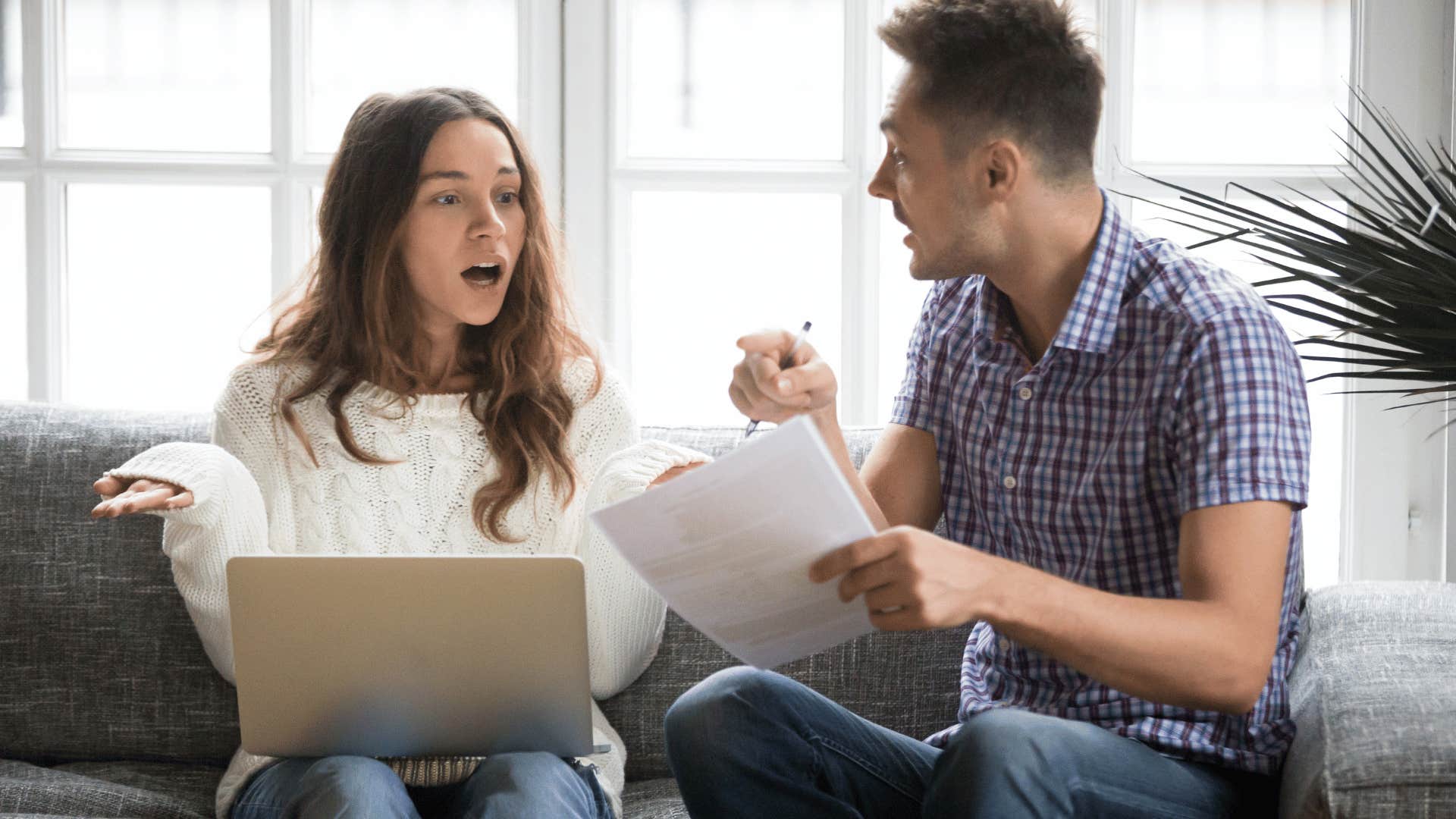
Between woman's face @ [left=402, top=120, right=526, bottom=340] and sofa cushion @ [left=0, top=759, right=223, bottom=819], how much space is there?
68 cm

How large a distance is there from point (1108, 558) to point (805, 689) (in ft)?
1.10

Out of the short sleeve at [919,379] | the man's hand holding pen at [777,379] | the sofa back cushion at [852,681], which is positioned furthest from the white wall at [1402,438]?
the man's hand holding pen at [777,379]

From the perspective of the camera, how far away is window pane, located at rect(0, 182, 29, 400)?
232 centimetres

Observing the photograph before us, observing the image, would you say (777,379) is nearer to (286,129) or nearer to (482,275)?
(482,275)

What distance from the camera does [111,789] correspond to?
156 centimetres

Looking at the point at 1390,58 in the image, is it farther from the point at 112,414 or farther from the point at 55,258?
the point at 55,258

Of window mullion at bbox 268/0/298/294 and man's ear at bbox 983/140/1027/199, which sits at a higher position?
window mullion at bbox 268/0/298/294

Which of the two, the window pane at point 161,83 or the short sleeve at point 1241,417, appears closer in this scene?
the short sleeve at point 1241,417

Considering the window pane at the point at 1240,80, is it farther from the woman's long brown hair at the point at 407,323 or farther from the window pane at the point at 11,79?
the window pane at the point at 11,79

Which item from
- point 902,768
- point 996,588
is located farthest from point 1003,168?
point 902,768

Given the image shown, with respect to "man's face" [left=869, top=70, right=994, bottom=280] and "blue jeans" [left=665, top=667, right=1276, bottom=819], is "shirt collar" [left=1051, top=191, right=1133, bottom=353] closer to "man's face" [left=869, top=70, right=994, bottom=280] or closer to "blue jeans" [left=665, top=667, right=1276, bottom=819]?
"man's face" [left=869, top=70, right=994, bottom=280]

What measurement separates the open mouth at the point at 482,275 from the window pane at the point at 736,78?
0.63 metres

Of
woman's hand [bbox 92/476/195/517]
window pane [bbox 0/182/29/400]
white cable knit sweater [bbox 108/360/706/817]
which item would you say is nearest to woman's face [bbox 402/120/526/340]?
white cable knit sweater [bbox 108/360/706/817]

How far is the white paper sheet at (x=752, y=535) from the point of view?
0.98 metres
